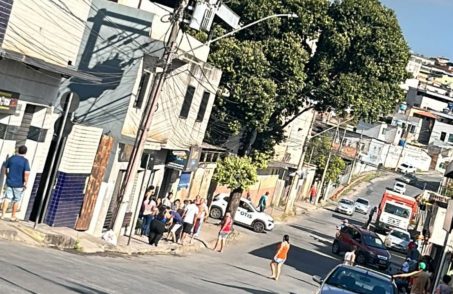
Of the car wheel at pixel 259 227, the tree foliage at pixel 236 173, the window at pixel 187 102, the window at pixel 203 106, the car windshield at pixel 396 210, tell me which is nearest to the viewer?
the window at pixel 187 102

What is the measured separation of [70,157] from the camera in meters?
24.5

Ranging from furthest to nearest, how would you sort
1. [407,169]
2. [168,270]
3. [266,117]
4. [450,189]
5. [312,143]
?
Answer: [407,169] < [312,143] < [450,189] < [266,117] < [168,270]

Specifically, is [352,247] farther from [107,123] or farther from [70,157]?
[70,157]

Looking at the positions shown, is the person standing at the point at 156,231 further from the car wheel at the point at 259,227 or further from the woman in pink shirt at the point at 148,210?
the car wheel at the point at 259,227

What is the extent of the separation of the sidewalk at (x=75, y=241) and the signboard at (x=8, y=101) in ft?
8.38

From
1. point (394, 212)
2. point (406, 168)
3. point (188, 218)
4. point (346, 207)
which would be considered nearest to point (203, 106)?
point (188, 218)

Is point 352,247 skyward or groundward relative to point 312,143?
groundward

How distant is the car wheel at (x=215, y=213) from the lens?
46.6 m

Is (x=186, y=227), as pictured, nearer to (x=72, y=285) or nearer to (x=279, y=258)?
(x=279, y=258)

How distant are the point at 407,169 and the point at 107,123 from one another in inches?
4016

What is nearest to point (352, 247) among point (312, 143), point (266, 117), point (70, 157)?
point (266, 117)

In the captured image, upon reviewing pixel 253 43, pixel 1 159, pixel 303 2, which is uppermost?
pixel 303 2

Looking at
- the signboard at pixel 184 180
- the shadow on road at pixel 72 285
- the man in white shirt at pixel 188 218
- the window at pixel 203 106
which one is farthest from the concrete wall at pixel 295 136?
the shadow on road at pixel 72 285

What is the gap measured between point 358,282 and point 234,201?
28.3 m
